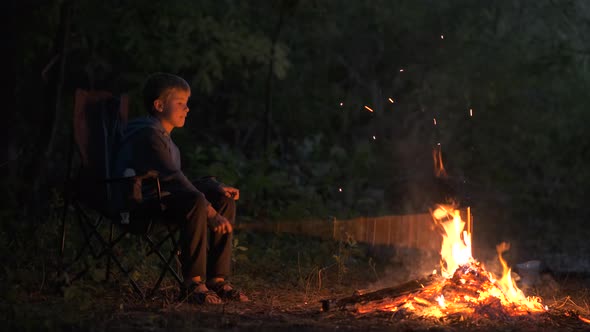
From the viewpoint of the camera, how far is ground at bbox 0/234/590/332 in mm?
4121

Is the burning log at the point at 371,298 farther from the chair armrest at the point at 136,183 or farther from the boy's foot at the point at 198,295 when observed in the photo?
the chair armrest at the point at 136,183

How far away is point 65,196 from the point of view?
4961 millimetres

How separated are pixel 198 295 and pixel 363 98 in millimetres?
6989

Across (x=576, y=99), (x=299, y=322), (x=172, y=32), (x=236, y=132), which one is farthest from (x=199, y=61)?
(x=576, y=99)

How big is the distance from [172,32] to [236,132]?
229 centimetres

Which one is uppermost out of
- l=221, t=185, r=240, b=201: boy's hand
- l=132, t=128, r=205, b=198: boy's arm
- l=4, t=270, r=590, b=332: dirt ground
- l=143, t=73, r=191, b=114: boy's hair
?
l=143, t=73, r=191, b=114: boy's hair

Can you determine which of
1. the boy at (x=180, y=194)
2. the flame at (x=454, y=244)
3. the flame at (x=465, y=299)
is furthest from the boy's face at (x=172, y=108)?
the flame at (x=454, y=244)

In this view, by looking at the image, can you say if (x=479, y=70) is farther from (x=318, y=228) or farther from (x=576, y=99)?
(x=318, y=228)

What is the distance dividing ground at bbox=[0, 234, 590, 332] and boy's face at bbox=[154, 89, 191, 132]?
1.07 meters

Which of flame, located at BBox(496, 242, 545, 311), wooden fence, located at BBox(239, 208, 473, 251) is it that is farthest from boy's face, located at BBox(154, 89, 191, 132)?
wooden fence, located at BBox(239, 208, 473, 251)

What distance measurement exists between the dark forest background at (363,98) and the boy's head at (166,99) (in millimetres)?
2680

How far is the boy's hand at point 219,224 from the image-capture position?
4.76m

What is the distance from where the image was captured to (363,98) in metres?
11.3

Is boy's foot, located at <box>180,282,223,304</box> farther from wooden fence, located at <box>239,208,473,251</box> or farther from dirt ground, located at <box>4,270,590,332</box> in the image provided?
wooden fence, located at <box>239,208,473,251</box>
